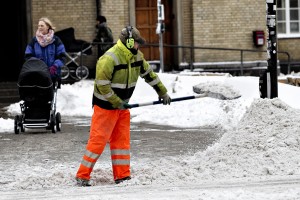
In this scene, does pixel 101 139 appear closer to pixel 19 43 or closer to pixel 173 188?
pixel 173 188

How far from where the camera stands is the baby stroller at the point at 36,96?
14.1m

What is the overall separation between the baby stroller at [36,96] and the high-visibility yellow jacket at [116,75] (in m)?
4.37

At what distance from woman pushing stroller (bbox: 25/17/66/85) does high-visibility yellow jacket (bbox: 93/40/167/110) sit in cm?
478

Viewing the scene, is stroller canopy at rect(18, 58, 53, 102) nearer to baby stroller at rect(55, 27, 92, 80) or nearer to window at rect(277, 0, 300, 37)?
baby stroller at rect(55, 27, 92, 80)

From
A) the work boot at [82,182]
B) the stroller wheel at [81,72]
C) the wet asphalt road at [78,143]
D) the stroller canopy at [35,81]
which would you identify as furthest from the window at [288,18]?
the work boot at [82,182]

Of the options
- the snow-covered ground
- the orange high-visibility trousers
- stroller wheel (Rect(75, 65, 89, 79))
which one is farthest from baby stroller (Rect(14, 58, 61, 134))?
stroller wheel (Rect(75, 65, 89, 79))

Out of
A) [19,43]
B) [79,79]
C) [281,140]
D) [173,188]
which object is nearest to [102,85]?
[173,188]

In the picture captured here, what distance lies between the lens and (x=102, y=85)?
9.59 meters

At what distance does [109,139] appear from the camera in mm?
9953

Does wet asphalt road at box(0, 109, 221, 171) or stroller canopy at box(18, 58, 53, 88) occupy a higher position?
stroller canopy at box(18, 58, 53, 88)

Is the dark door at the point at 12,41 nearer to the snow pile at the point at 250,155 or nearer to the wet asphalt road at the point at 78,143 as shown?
the wet asphalt road at the point at 78,143

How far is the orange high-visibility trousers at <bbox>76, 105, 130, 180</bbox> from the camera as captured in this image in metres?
9.70

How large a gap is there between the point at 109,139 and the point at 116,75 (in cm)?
76

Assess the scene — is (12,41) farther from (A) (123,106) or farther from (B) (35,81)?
(A) (123,106)
